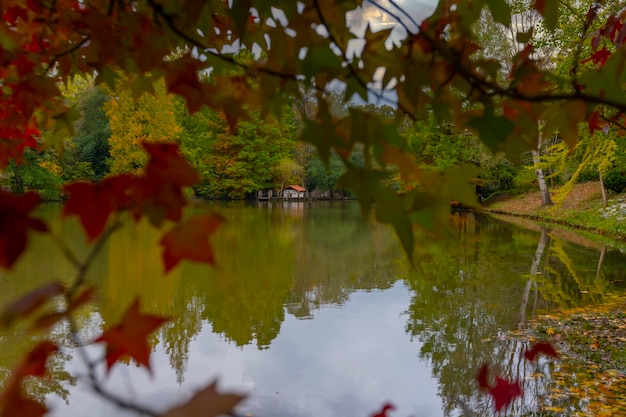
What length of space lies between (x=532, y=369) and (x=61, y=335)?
3.17 meters

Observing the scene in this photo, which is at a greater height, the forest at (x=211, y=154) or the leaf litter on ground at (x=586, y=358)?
the forest at (x=211, y=154)

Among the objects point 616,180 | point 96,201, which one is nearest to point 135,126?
point 616,180

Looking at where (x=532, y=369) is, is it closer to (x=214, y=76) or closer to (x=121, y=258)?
(x=214, y=76)

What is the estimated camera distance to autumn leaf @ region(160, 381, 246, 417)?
33cm

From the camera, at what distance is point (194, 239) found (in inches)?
15.0

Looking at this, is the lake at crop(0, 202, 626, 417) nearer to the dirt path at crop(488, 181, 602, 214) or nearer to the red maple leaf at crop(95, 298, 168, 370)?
the red maple leaf at crop(95, 298, 168, 370)

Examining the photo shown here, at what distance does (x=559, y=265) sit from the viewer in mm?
6242

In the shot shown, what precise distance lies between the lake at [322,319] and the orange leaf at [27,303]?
0.45m

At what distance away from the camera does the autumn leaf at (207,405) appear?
328 millimetres

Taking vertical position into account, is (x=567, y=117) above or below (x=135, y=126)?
below

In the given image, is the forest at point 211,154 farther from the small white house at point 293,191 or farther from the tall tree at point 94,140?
the small white house at point 293,191

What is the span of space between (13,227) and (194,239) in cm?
13

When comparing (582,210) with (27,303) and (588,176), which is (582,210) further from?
(27,303)

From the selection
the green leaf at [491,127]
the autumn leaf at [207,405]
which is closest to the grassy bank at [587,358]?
the green leaf at [491,127]
